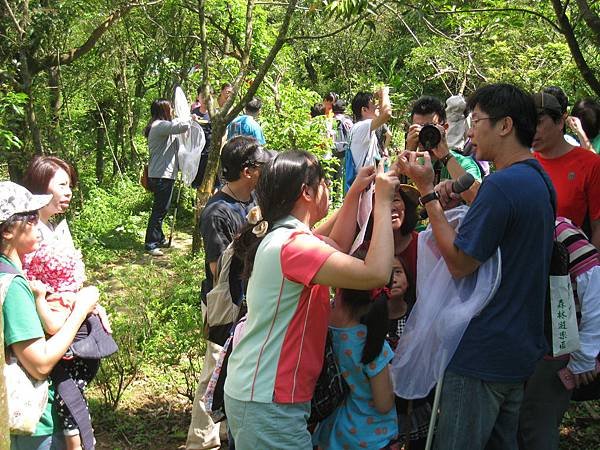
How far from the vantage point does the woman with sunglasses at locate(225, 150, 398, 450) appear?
2021 millimetres

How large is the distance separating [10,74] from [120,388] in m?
4.46

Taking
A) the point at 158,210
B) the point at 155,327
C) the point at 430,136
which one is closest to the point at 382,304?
the point at 430,136

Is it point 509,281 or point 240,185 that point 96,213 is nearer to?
point 240,185

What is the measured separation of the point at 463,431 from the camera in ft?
7.48

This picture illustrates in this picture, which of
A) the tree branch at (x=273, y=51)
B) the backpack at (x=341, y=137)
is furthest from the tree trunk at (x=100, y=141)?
the tree branch at (x=273, y=51)

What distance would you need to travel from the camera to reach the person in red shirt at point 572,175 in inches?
129

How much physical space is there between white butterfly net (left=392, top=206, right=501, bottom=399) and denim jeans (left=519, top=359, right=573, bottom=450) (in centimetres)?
58

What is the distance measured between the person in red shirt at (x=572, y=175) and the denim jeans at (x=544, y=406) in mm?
857

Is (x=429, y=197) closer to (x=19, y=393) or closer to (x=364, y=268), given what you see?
(x=364, y=268)

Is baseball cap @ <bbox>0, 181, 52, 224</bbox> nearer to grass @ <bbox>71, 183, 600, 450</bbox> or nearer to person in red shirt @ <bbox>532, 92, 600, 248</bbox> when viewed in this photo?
grass @ <bbox>71, 183, 600, 450</bbox>

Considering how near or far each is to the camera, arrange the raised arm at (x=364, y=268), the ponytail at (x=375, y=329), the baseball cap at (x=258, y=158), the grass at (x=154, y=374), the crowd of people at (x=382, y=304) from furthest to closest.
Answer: the grass at (x=154, y=374) < the baseball cap at (x=258, y=158) < the ponytail at (x=375, y=329) < the crowd of people at (x=382, y=304) < the raised arm at (x=364, y=268)

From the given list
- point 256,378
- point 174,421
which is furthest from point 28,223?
point 174,421

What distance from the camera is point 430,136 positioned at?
2.88 meters

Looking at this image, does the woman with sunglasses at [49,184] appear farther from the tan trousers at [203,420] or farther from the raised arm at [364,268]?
the raised arm at [364,268]
